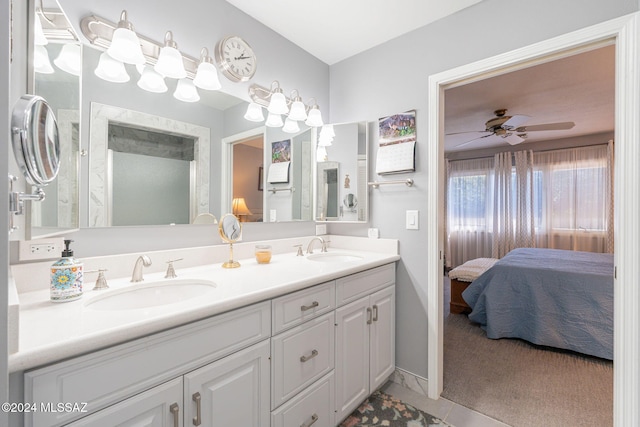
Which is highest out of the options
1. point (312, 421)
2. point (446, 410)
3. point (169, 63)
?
point (169, 63)

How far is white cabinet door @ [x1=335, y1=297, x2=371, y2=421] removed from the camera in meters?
1.48

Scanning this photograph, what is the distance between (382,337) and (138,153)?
1730mm

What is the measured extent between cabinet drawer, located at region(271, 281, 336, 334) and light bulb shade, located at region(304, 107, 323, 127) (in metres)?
1.28

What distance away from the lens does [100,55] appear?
4.10 feet

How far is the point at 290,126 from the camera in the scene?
6.82ft

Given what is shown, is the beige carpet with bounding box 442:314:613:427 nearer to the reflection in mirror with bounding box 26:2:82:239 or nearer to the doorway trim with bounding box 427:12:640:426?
the doorway trim with bounding box 427:12:640:426

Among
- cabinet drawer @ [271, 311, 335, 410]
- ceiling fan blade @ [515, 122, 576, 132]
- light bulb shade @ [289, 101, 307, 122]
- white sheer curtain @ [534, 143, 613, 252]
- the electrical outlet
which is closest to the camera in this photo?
the electrical outlet

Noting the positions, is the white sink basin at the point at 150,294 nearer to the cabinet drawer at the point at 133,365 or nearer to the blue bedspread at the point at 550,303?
the cabinet drawer at the point at 133,365

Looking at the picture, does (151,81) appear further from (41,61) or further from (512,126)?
(512,126)

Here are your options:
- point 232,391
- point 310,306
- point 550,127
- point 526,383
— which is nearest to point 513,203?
point 550,127

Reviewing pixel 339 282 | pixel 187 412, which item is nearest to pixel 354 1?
pixel 339 282

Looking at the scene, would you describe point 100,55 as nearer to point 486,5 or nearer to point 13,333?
point 13,333

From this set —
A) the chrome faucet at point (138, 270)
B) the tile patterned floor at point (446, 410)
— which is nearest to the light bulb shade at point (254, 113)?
the chrome faucet at point (138, 270)

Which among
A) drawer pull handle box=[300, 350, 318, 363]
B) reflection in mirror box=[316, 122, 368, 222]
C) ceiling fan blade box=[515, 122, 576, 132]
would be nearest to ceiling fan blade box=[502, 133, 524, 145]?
ceiling fan blade box=[515, 122, 576, 132]
